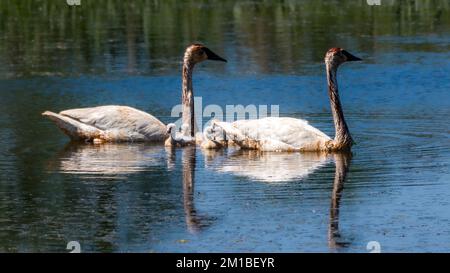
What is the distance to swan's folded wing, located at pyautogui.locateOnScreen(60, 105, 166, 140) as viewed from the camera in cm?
1741

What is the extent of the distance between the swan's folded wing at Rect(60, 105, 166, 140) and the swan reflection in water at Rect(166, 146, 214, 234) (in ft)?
1.66

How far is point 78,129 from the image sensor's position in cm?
1750

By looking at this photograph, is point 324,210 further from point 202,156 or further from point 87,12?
point 87,12

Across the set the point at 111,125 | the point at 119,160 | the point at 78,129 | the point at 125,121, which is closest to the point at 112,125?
the point at 111,125

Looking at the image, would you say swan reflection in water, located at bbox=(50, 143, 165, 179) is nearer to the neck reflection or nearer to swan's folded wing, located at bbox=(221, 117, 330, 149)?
swan's folded wing, located at bbox=(221, 117, 330, 149)

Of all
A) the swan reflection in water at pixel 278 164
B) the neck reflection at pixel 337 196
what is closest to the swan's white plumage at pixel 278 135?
the swan reflection in water at pixel 278 164

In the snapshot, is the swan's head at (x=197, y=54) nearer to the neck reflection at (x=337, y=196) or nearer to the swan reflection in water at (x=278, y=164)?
the swan reflection in water at (x=278, y=164)

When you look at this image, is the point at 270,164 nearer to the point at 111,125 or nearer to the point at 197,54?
the point at 111,125

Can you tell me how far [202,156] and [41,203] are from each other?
345cm

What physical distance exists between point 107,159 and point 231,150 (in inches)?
63.9

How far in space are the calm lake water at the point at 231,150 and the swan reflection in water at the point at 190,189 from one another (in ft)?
0.08

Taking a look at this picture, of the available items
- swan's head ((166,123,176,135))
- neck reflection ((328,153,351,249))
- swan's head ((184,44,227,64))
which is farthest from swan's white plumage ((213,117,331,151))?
swan's head ((184,44,227,64))

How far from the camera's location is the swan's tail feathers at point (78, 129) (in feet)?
57.4

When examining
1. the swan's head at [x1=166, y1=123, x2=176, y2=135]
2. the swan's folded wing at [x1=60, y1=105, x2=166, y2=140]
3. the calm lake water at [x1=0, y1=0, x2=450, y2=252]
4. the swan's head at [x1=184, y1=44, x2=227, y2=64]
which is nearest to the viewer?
the calm lake water at [x1=0, y1=0, x2=450, y2=252]
